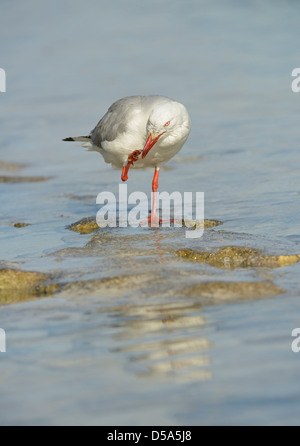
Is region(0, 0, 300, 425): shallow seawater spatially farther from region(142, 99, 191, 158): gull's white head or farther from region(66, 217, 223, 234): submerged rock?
region(142, 99, 191, 158): gull's white head

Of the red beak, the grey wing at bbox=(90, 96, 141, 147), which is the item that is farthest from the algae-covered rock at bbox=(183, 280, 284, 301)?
the grey wing at bbox=(90, 96, 141, 147)

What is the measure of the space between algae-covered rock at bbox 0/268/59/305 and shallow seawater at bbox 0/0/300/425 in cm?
1

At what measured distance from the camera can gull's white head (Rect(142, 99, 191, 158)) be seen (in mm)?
7918

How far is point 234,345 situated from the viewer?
4082 mm

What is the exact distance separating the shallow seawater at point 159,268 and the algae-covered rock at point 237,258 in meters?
0.01

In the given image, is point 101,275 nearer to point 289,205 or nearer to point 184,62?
point 289,205

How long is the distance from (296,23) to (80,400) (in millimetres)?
19153

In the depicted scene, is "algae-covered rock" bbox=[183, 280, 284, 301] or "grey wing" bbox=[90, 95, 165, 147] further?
"grey wing" bbox=[90, 95, 165, 147]

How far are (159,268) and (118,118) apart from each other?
10.5ft

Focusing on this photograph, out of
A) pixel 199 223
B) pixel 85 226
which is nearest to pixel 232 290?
pixel 199 223

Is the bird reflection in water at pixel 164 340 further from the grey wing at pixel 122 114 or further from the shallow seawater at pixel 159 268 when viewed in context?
the grey wing at pixel 122 114

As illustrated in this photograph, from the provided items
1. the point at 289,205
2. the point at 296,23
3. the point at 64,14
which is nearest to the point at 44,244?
the point at 289,205

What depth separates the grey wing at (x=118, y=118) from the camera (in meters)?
8.32

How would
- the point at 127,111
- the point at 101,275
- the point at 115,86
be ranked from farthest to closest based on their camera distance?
1. the point at 115,86
2. the point at 127,111
3. the point at 101,275
